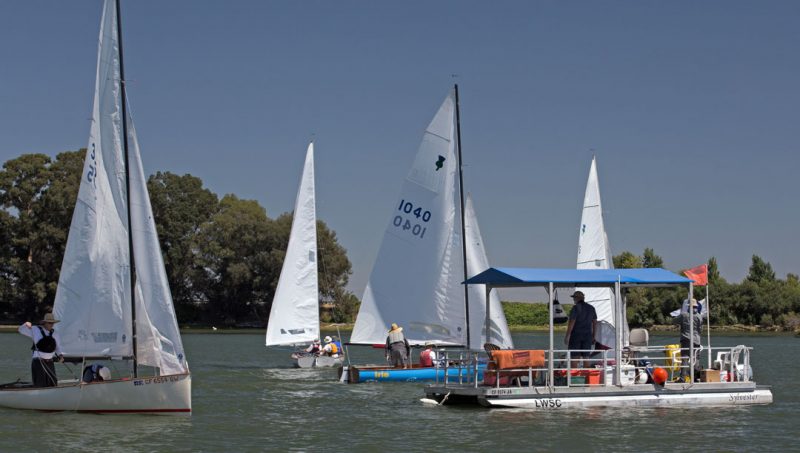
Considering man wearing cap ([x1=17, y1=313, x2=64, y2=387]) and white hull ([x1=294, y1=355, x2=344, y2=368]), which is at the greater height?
man wearing cap ([x1=17, y1=313, x2=64, y2=387])

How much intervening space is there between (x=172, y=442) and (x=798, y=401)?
59.4ft

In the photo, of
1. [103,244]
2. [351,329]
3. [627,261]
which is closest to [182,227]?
[351,329]

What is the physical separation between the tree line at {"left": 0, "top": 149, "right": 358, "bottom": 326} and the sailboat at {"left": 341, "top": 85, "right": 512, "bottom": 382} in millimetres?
55478

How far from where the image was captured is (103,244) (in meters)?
27.0

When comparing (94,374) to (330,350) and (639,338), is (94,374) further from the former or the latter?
(330,350)

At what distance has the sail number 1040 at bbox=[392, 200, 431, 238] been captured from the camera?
120 ft

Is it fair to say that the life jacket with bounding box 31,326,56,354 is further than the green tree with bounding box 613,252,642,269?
No

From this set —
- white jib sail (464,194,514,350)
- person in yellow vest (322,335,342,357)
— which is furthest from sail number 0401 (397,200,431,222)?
person in yellow vest (322,335,342,357)

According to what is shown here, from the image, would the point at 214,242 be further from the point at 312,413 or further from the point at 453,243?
the point at 312,413

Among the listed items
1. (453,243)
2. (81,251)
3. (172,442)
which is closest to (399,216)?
(453,243)

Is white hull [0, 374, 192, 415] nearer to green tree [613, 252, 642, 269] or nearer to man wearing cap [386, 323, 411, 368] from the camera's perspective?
man wearing cap [386, 323, 411, 368]

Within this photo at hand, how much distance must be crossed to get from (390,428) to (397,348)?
1134cm

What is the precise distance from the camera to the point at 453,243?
36.9m

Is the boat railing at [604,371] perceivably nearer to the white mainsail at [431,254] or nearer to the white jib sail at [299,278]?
the white mainsail at [431,254]
